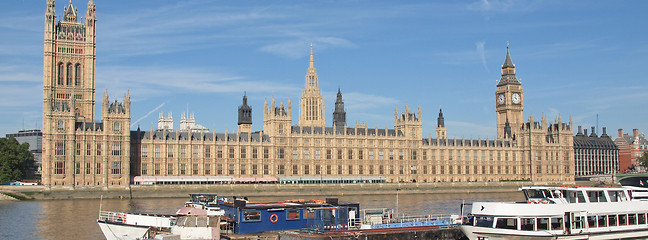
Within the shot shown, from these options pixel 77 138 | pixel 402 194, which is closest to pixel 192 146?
pixel 77 138

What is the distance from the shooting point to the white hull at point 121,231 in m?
51.3

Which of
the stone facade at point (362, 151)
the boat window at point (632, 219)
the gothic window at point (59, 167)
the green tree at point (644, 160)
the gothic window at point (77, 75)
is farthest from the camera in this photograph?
the green tree at point (644, 160)

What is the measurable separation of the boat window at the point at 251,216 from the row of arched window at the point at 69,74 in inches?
4509

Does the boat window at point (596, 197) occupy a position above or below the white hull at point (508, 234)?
above

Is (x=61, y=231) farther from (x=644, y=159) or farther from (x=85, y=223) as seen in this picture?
(x=644, y=159)

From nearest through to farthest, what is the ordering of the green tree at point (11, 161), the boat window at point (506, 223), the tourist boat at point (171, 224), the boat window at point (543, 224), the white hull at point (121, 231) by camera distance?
the tourist boat at point (171, 224) → the boat window at point (506, 223) → the boat window at point (543, 224) → the white hull at point (121, 231) → the green tree at point (11, 161)

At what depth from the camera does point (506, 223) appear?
48219mm

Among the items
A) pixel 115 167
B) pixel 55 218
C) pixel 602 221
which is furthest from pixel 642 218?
pixel 115 167

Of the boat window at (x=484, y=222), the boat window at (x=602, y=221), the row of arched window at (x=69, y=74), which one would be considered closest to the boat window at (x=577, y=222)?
the boat window at (x=602, y=221)

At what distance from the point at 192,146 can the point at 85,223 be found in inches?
2607

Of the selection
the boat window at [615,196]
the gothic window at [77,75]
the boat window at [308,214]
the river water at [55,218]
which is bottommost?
the river water at [55,218]

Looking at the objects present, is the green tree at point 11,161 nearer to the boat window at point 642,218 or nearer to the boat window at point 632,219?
the boat window at point 632,219

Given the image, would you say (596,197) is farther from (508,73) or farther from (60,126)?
(508,73)

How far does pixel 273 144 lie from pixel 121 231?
3615 inches
